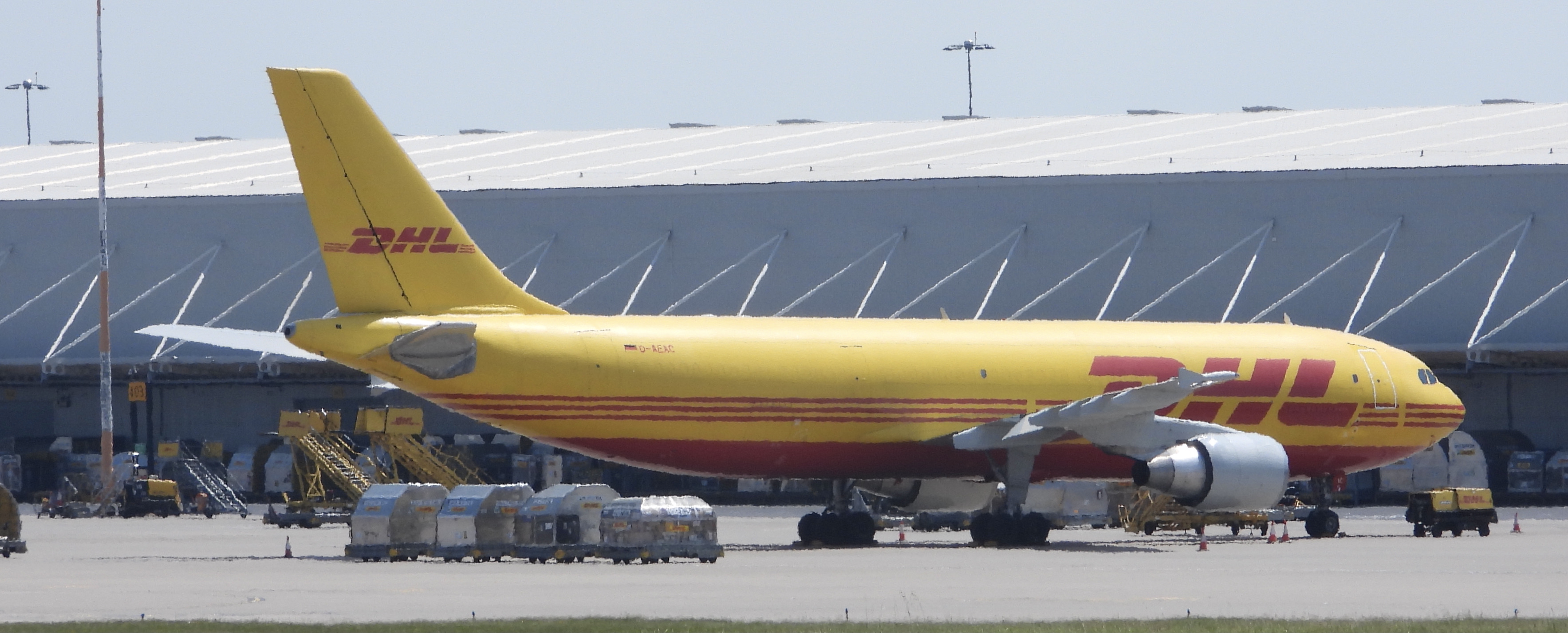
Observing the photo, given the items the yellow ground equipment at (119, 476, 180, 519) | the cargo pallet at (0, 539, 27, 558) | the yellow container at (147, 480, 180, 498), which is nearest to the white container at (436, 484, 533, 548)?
the cargo pallet at (0, 539, 27, 558)

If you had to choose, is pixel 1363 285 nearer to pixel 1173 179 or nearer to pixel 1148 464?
pixel 1173 179

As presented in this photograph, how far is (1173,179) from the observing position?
53.7 m

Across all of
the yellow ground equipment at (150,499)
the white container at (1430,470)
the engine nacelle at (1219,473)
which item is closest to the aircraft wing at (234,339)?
the engine nacelle at (1219,473)

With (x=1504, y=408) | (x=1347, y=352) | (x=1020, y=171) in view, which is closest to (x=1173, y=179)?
(x=1020, y=171)

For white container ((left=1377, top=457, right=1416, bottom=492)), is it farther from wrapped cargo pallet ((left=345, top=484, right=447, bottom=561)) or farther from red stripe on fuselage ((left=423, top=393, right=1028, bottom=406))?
wrapped cargo pallet ((left=345, top=484, right=447, bottom=561))

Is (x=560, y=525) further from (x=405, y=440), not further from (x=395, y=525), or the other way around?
(x=405, y=440)

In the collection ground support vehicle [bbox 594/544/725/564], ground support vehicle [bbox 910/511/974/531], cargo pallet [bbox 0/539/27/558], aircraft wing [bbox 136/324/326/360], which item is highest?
aircraft wing [bbox 136/324/326/360]

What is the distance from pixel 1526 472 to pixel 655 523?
102 feet

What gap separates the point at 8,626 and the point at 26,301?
44137 mm

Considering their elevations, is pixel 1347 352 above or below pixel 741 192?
below

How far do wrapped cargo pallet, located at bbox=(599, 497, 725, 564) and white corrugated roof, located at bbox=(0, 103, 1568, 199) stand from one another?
28781 mm

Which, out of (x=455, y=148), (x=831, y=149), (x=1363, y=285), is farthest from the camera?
(x=455, y=148)

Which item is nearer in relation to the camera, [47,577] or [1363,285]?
[47,577]

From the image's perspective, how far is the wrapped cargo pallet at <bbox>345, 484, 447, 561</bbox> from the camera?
2905 centimetres
